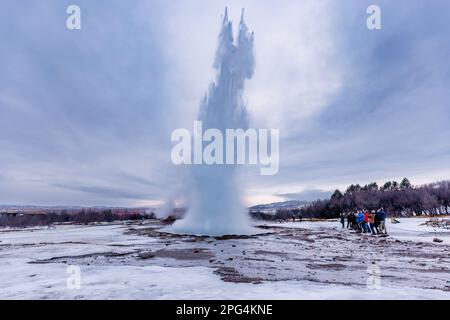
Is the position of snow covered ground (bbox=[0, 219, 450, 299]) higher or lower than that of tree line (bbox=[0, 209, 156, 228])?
higher

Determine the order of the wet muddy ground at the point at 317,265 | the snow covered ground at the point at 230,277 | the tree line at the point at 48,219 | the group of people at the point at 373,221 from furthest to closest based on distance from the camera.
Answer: the tree line at the point at 48,219 → the group of people at the point at 373,221 → the wet muddy ground at the point at 317,265 → the snow covered ground at the point at 230,277

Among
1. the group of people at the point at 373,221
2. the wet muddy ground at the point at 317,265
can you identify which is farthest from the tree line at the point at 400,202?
the wet muddy ground at the point at 317,265

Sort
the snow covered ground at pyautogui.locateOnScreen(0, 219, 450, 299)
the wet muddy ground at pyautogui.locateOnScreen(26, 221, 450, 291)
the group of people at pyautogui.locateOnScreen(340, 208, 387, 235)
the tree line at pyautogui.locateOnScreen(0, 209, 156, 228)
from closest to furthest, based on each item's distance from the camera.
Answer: the snow covered ground at pyautogui.locateOnScreen(0, 219, 450, 299) < the wet muddy ground at pyautogui.locateOnScreen(26, 221, 450, 291) < the group of people at pyautogui.locateOnScreen(340, 208, 387, 235) < the tree line at pyautogui.locateOnScreen(0, 209, 156, 228)

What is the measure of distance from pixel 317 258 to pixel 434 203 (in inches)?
3384

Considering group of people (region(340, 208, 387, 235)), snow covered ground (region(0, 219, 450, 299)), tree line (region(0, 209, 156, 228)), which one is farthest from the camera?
tree line (region(0, 209, 156, 228))

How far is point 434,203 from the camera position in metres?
74.8

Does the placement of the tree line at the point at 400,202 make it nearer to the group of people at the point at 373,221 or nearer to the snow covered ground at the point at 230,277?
the group of people at the point at 373,221

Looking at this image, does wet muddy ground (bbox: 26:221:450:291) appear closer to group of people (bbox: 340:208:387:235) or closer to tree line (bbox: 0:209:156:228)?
group of people (bbox: 340:208:387:235)

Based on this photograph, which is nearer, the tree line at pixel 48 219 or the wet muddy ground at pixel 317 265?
the wet muddy ground at pixel 317 265

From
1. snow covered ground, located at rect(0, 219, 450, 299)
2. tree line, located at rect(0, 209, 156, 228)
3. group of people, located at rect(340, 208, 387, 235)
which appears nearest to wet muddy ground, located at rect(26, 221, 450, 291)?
snow covered ground, located at rect(0, 219, 450, 299)

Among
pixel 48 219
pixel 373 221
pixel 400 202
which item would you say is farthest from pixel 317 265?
pixel 48 219

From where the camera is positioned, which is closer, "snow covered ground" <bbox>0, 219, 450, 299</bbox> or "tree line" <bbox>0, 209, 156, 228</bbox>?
"snow covered ground" <bbox>0, 219, 450, 299</bbox>

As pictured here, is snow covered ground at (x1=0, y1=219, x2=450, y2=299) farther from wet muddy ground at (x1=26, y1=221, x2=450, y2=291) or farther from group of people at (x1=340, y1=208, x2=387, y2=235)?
group of people at (x1=340, y1=208, x2=387, y2=235)
